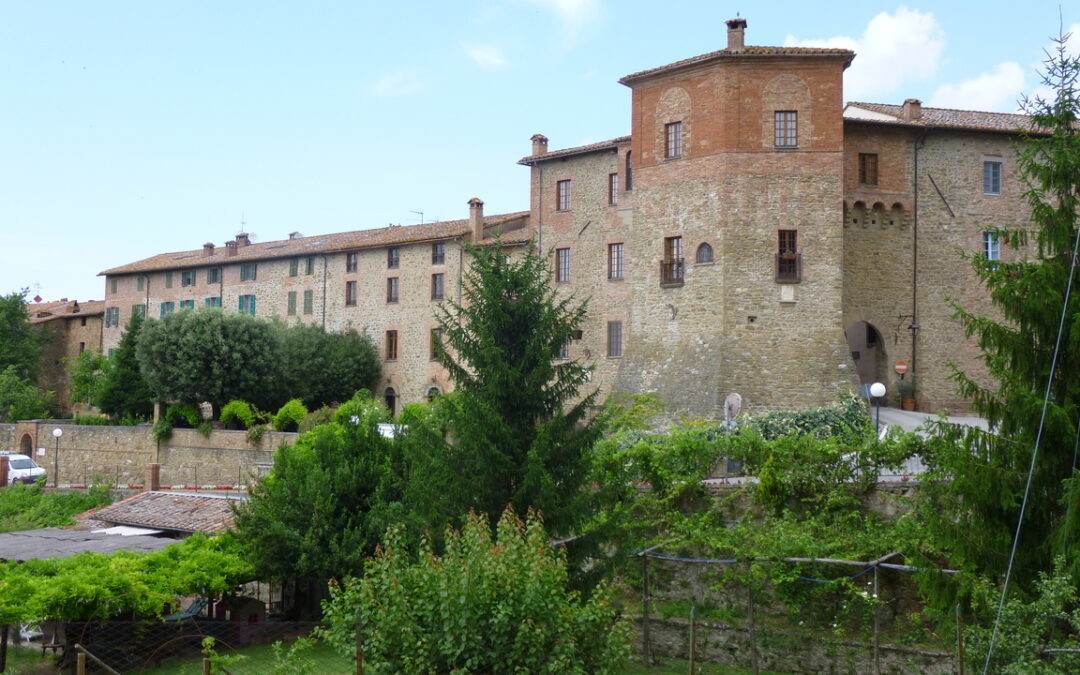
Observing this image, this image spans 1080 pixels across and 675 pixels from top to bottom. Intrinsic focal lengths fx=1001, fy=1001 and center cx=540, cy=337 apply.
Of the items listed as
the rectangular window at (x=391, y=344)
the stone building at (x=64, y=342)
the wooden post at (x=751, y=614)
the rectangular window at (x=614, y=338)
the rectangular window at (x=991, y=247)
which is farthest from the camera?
the stone building at (x=64, y=342)

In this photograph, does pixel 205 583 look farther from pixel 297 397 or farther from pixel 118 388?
pixel 118 388

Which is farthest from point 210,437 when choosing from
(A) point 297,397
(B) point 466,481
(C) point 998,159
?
(C) point 998,159

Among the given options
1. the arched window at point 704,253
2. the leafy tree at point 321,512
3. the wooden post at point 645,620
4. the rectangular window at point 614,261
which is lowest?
the wooden post at point 645,620

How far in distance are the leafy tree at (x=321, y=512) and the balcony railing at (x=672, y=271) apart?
1144 cm

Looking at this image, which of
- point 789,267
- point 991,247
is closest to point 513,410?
point 789,267

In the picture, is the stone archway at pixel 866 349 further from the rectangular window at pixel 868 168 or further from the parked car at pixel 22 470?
the parked car at pixel 22 470

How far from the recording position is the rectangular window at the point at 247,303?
49281mm

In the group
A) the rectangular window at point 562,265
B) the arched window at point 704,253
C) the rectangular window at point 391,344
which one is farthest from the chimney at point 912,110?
the rectangular window at point 391,344

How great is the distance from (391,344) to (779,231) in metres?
20.6

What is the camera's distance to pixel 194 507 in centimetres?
2466

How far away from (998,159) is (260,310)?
109ft

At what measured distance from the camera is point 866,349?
3122 centimetres

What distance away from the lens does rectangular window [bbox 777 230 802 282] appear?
2769 cm

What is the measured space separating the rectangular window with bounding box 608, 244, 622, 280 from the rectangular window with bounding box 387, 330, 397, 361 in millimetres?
12306
